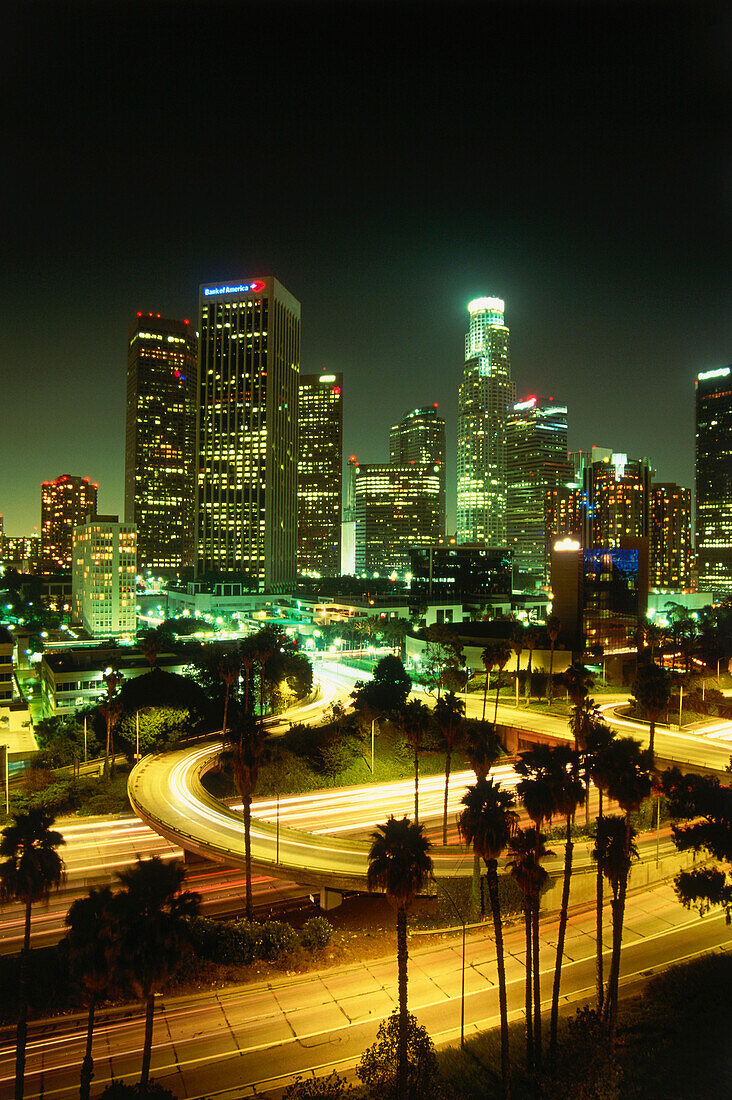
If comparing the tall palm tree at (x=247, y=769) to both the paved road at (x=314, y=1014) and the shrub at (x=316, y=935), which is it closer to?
the shrub at (x=316, y=935)

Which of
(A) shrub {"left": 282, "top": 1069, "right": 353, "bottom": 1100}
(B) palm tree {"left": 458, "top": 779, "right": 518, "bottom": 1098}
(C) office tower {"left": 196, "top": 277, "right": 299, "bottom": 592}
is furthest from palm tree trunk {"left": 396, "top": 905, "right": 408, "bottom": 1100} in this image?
(C) office tower {"left": 196, "top": 277, "right": 299, "bottom": 592}

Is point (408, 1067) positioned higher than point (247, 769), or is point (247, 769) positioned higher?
point (247, 769)

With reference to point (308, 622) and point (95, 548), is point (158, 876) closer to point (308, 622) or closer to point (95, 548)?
point (308, 622)

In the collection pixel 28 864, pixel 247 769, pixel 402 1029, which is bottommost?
pixel 402 1029

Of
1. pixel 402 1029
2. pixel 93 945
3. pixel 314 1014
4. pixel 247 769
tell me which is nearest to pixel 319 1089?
pixel 402 1029

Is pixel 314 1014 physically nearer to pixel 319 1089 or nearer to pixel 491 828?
pixel 319 1089

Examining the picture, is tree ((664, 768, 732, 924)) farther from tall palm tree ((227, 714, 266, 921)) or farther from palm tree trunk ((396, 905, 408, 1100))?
tall palm tree ((227, 714, 266, 921))

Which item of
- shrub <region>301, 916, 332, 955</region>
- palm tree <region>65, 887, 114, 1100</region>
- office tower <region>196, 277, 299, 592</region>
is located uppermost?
office tower <region>196, 277, 299, 592</region>

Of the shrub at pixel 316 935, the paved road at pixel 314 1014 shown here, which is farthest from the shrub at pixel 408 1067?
the shrub at pixel 316 935
